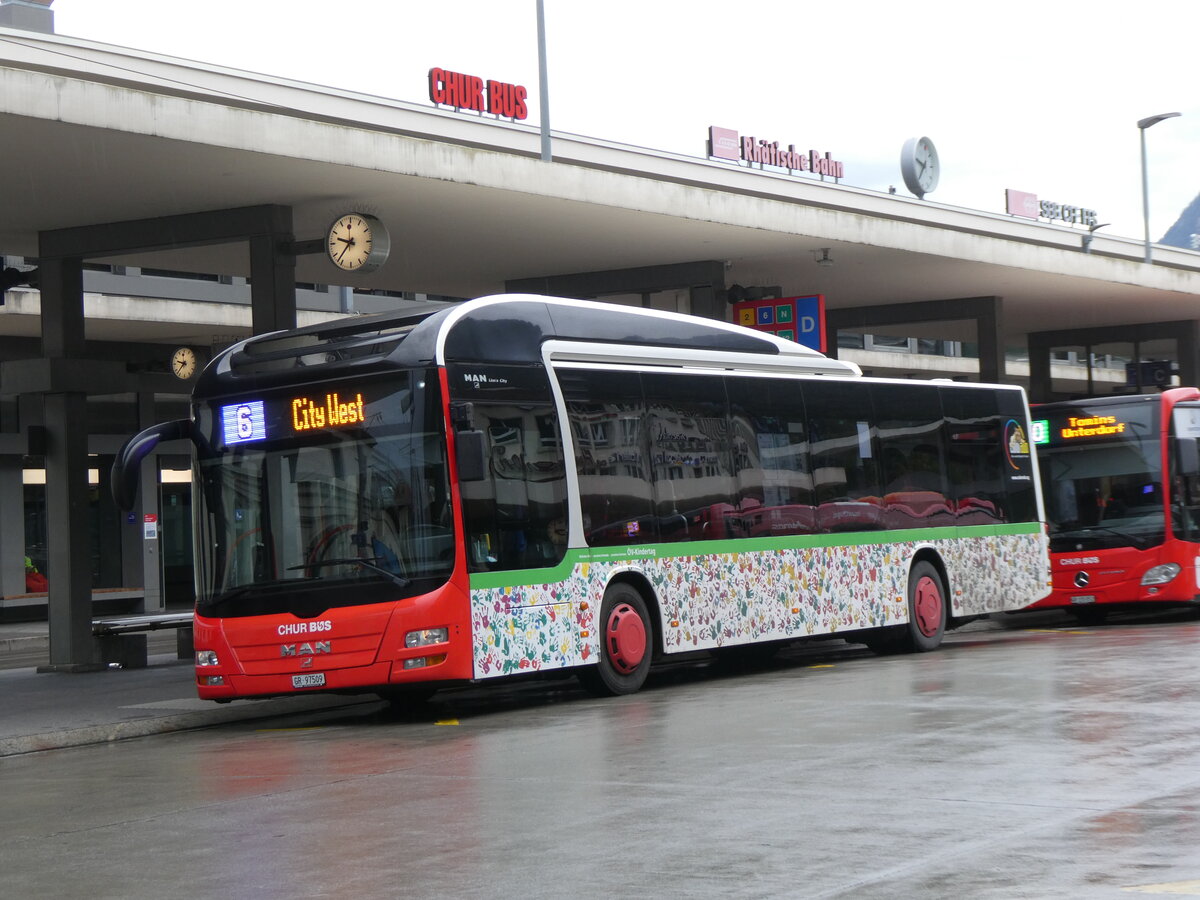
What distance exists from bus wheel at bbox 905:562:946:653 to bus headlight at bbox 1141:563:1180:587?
14.6ft

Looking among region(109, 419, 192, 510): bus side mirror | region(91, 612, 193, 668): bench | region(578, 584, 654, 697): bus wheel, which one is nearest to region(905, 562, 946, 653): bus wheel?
region(578, 584, 654, 697): bus wheel

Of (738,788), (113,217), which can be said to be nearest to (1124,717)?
(738,788)

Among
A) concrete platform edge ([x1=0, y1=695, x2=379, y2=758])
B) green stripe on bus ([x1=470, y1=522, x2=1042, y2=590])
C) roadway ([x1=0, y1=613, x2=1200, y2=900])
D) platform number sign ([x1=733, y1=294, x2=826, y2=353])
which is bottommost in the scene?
concrete platform edge ([x1=0, y1=695, x2=379, y2=758])

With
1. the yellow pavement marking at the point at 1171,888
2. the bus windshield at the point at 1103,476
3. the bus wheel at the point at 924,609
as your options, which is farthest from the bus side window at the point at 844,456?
the yellow pavement marking at the point at 1171,888

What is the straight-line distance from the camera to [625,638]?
15227mm

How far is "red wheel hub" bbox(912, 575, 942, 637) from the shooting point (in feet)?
63.3

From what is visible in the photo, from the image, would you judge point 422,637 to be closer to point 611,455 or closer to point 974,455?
point 611,455

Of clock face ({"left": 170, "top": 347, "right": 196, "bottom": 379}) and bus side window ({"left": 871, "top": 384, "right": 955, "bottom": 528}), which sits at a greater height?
clock face ({"left": 170, "top": 347, "right": 196, "bottom": 379})

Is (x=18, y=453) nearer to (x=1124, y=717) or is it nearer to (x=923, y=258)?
(x=923, y=258)

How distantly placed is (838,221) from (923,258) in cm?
317

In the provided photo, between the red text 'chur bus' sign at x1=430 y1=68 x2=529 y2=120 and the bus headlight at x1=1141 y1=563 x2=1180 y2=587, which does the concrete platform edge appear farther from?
the red text 'chur bus' sign at x1=430 y1=68 x2=529 y2=120

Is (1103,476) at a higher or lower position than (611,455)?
lower

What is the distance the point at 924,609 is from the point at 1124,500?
5372 millimetres

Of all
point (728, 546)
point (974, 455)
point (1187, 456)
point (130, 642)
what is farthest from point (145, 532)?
point (728, 546)
